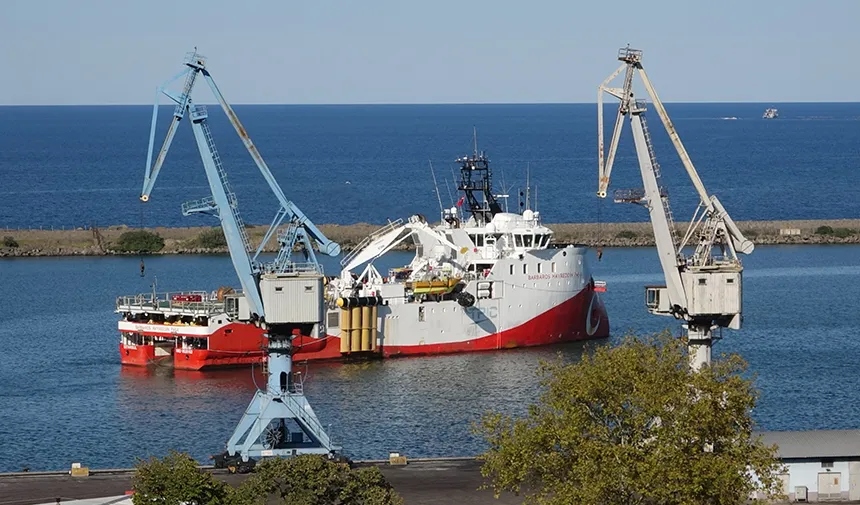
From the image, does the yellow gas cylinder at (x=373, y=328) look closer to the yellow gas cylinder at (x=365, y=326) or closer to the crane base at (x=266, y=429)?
the yellow gas cylinder at (x=365, y=326)

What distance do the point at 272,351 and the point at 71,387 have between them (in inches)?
646

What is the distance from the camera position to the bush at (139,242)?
101250 mm

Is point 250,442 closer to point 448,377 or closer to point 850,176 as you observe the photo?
point 448,377

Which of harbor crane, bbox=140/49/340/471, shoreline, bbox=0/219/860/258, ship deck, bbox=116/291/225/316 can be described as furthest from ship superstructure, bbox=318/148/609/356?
shoreline, bbox=0/219/860/258

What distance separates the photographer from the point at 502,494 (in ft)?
130

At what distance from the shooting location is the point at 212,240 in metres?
102

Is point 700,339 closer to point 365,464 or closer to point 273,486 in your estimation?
point 365,464

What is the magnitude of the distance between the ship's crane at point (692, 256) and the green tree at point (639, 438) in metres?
11.0

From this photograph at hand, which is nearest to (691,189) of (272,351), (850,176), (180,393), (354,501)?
(850,176)

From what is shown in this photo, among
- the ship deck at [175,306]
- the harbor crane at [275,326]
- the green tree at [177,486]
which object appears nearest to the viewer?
the green tree at [177,486]

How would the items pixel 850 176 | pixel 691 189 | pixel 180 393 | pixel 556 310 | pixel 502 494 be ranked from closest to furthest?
pixel 502 494, pixel 180 393, pixel 556 310, pixel 691 189, pixel 850 176

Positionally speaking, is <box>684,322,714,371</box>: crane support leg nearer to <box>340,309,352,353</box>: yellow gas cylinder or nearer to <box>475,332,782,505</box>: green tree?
<box>475,332,782,505</box>: green tree

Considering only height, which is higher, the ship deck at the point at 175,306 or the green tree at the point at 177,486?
the ship deck at the point at 175,306

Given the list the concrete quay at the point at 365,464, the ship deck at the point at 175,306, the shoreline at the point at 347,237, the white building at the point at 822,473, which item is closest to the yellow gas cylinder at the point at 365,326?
the ship deck at the point at 175,306
